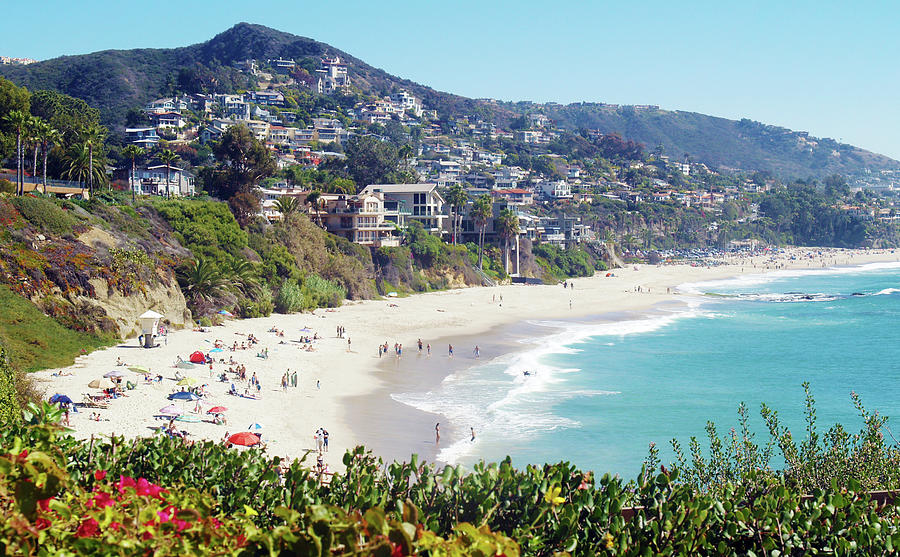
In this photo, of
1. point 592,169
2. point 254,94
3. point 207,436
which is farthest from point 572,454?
point 592,169

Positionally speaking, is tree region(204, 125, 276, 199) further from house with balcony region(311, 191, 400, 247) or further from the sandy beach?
the sandy beach

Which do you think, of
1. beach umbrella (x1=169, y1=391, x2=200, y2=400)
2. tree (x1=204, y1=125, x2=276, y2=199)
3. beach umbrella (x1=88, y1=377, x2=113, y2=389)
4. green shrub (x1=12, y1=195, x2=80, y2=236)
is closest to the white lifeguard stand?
green shrub (x1=12, y1=195, x2=80, y2=236)

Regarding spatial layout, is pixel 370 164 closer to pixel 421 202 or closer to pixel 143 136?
pixel 421 202

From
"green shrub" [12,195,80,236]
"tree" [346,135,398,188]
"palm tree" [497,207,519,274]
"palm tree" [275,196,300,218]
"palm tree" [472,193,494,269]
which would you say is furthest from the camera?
"tree" [346,135,398,188]

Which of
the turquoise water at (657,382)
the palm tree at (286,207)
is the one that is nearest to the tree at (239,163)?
the palm tree at (286,207)

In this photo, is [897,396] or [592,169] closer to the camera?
[897,396]

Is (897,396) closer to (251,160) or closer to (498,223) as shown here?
(251,160)
